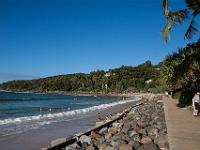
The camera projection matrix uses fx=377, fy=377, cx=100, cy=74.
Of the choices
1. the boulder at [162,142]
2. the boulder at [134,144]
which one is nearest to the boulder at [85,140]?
the boulder at [134,144]

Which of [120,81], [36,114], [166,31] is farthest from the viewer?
[120,81]

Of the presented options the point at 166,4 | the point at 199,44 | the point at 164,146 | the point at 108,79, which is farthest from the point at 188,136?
the point at 108,79

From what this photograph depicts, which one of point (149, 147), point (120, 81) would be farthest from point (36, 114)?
point (120, 81)

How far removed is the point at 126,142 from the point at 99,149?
0.86 meters

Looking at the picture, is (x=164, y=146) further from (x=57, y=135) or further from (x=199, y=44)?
(x=199, y=44)

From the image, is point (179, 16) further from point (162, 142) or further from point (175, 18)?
point (162, 142)

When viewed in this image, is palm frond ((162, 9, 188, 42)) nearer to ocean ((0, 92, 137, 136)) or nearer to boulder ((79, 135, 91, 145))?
boulder ((79, 135, 91, 145))

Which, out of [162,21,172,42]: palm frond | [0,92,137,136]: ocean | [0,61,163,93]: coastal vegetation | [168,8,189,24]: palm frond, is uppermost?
[0,61,163,93]: coastal vegetation

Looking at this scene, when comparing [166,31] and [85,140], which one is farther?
[166,31]

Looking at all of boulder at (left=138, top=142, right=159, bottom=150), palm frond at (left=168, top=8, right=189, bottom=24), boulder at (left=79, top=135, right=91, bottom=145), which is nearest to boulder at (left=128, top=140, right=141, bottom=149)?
boulder at (left=138, top=142, right=159, bottom=150)

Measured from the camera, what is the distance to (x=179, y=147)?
342 inches

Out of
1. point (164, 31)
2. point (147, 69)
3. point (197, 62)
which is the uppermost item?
point (147, 69)

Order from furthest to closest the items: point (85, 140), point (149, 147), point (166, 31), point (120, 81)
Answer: point (120, 81), point (166, 31), point (85, 140), point (149, 147)

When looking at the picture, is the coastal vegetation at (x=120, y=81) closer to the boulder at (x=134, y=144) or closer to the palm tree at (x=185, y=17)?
the palm tree at (x=185, y=17)
